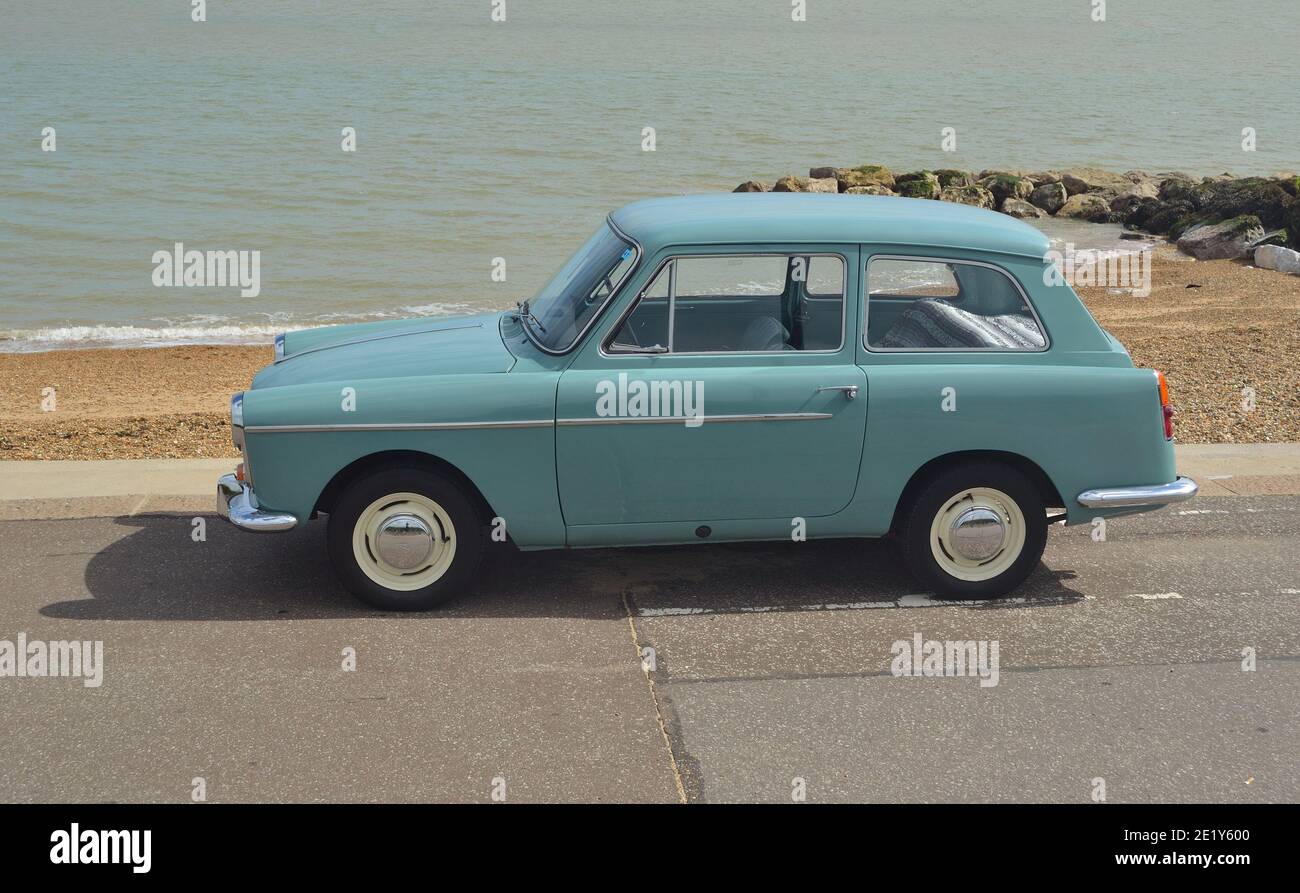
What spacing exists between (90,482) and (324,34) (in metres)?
49.1

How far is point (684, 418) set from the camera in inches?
222

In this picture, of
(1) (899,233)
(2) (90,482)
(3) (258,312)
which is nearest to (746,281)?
(1) (899,233)

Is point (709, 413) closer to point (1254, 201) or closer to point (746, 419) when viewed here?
point (746, 419)

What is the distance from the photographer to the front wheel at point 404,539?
18.4 feet

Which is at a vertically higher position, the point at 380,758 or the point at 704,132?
the point at 704,132

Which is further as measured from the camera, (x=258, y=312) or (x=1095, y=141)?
(x=1095, y=141)

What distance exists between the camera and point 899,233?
5836 mm

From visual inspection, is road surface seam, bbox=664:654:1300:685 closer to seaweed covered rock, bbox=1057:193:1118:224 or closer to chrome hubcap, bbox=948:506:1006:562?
chrome hubcap, bbox=948:506:1006:562

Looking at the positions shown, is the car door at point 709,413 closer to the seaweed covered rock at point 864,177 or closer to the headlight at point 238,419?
the headlight at point 238,419

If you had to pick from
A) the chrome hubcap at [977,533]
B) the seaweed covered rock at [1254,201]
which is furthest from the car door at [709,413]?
the seaweed covered rock at [1254,201]

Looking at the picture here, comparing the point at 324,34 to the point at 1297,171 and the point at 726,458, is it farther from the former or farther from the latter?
the point at 726,458

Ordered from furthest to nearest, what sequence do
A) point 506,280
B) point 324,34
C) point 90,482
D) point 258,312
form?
point 324,34 → point 506,280 → point 258,312 → point 90,482

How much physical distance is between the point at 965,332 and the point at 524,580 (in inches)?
90.6

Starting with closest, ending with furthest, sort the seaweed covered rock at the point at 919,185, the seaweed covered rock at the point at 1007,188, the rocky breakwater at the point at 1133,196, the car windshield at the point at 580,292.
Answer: the car windshield at the point at 580,292 → the rocky breakwater at the point at 1133,196 → the seaweed covered rock at the point at 919,185 → the seaweed covered rock at the point at 1007,188
